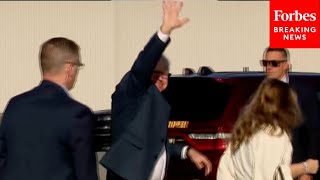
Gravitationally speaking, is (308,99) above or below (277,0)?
below

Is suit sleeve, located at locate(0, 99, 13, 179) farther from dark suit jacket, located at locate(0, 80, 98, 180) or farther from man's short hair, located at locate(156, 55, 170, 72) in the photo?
man's short hair, located at locate(156, 55, 170, 72)

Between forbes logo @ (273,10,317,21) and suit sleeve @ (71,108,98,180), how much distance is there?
2299 cm

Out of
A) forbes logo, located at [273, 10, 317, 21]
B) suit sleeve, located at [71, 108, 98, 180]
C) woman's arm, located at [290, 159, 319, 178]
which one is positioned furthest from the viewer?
forbes logo, located at [273, 10, 317, 21]

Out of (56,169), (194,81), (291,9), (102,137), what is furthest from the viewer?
(291,9)

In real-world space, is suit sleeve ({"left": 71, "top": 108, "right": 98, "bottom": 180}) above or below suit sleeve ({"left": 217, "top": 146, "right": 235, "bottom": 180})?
above

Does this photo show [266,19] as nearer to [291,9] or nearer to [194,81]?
[291,9]

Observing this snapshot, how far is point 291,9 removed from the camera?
2741 cm

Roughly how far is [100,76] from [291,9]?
622 cm

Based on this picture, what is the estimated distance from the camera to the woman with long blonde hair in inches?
→ 195

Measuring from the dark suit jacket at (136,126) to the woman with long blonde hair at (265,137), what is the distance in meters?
0.43

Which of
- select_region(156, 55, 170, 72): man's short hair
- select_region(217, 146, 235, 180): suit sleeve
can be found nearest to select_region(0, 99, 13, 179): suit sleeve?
select_region(156, 55, 170, 72): man's short hair

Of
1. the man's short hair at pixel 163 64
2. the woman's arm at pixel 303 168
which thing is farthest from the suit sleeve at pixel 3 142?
the woman's arm at pixel 303 168

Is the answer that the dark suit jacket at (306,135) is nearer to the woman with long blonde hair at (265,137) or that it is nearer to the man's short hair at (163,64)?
the woman with long blonde hair at (265,137)

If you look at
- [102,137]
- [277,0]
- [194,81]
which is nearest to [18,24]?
[277,0]
